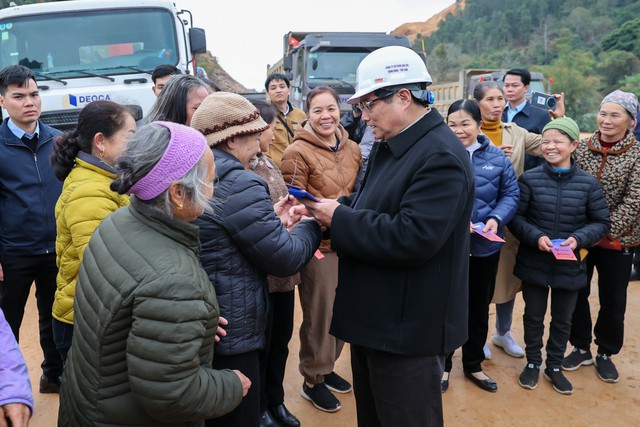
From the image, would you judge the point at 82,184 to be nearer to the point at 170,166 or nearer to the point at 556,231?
the point at 170,166

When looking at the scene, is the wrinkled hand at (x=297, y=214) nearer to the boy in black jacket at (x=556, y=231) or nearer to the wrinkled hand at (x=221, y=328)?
the wrinkled hand at (x=221, y=328)

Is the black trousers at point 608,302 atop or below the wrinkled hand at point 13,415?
below

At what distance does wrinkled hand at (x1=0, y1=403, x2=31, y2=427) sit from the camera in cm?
170

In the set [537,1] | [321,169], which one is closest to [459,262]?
[321,169]

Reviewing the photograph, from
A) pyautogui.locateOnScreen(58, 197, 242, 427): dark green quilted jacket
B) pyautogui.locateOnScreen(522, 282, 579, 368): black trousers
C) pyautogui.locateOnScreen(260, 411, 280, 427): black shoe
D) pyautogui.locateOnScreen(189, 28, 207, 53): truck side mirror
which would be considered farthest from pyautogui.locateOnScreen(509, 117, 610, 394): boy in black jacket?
pyautogui.locateOnScreen(189, 28, 207, 53): truck side mirror

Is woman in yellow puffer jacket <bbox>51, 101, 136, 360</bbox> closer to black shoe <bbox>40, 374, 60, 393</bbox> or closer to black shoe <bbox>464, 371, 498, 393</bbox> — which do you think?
black shoe <bbox>40, 374, 60, 393</bbox>

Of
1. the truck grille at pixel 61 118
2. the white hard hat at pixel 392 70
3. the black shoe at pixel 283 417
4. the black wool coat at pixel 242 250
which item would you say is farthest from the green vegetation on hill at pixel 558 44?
the black wool coat at pixel 242 250

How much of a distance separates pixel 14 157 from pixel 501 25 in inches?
3307

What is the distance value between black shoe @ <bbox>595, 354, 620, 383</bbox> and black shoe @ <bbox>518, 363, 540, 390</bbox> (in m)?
0.49

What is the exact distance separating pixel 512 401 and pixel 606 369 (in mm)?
856

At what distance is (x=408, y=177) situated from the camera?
6.71 feet

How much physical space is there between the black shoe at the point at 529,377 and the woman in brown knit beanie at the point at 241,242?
2350 millimetres

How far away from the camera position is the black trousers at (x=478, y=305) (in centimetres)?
373

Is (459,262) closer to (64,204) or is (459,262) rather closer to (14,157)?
(64,204)
